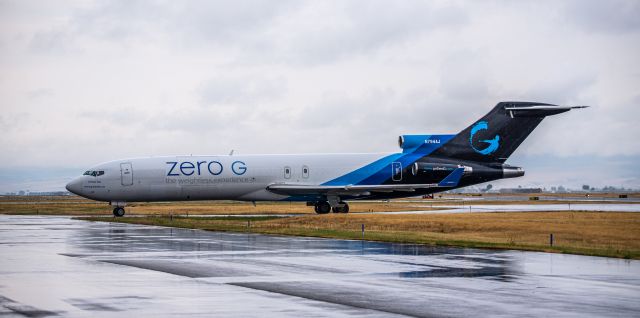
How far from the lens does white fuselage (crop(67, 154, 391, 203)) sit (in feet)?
202

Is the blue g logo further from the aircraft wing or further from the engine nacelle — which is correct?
the aircraft wing

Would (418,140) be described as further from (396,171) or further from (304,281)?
(304,281)

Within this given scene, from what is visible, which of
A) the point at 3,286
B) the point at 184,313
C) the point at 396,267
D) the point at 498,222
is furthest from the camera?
the point at 498,222

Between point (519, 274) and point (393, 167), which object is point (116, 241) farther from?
point (393, 167)

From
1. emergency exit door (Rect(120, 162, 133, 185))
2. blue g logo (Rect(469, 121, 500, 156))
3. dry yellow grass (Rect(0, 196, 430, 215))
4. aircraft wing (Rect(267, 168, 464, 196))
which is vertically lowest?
dry yellow grass (Rect(0, 196, 430, 215))

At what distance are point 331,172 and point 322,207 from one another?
2.79 meters

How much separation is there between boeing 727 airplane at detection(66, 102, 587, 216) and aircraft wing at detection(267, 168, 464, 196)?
2.8 inches

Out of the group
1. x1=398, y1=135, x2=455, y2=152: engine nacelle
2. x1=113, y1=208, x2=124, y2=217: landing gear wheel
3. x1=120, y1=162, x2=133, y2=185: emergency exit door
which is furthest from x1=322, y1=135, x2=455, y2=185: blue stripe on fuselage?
x1=113, y1=208, x2=124, y2=217: landing gear wheel

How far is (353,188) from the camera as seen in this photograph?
202ft

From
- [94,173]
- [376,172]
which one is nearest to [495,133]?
[376,172]

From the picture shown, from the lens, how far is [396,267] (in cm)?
2428

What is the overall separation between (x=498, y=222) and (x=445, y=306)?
3229cm

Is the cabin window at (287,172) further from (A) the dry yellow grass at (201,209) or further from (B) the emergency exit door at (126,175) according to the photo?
(B) the emergency exit door at (126,175)

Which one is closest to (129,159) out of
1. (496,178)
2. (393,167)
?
(393,167)
